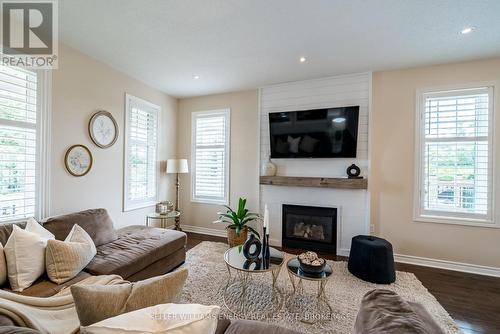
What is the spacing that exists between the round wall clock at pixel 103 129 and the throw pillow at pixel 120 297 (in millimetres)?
2722

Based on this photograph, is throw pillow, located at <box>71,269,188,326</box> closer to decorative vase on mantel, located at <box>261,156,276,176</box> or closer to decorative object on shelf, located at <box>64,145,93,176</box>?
decorative object on shelf, located at <box>64,145,93,176</box>

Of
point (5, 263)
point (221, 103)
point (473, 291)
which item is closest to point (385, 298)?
point (473, 291)

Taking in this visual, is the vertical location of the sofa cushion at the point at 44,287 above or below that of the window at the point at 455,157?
below

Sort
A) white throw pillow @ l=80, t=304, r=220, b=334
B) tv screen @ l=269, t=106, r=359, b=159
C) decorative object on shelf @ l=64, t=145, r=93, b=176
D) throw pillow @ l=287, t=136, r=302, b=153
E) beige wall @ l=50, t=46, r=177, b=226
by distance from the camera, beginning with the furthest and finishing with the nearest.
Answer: throw pillow @ l=287, t=136, r=302, b=153 < tv screen @ l=269, t=106, r=359, b=159 < decorative object on shelf @ l=64, t=145, r=93, b=176 < beige wall @ l=50, t=46, r=177, b=226 < white throw pillow @ l=80, t=304, r=220, b=334

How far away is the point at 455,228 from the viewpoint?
9.53 ft

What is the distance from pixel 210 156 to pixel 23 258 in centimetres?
303

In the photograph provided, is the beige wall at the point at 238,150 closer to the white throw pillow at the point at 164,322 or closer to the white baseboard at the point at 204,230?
the white baseboard at the point at 204,230

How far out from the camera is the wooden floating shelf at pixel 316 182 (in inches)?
126

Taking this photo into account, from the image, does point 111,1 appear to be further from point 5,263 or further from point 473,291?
point 473,291

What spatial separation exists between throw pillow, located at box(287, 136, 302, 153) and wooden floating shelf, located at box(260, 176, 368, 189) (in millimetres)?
461

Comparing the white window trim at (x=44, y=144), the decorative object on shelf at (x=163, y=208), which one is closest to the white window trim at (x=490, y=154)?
the decorative object on shelf at (x=163, y=208)

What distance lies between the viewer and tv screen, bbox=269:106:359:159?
332 centimetres

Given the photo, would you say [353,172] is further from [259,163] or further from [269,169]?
[259,163]

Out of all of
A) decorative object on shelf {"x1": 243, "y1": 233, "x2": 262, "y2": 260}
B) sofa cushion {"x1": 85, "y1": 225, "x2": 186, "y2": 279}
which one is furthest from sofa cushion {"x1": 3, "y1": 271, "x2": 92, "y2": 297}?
decorative object on shelf {"x1": 243, "y1": 233, "x2": 262, "y2": 260}
